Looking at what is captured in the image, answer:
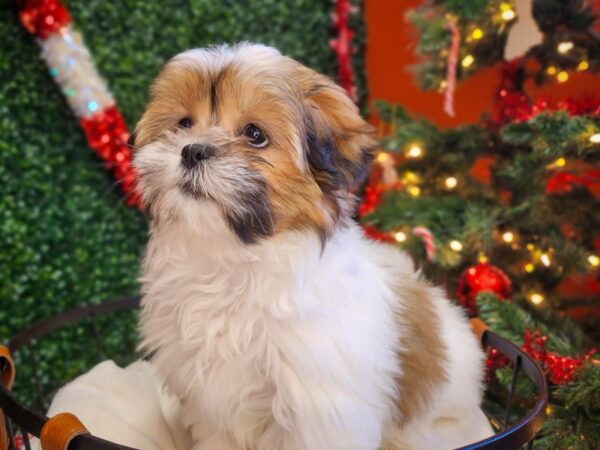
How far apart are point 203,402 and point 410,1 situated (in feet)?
9.95

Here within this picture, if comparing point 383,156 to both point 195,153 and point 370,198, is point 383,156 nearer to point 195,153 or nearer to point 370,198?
point 370,198

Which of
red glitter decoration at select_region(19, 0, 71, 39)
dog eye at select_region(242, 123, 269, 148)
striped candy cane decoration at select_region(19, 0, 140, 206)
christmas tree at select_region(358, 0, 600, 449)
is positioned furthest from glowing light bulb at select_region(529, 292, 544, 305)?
red glitter decoration at select_region(19, 0, 71, 39)

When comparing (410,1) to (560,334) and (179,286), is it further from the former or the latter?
(179,286)

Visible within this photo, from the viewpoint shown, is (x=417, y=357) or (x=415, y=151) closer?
(x=417, y=357)

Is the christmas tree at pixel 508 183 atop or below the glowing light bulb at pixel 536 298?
atop

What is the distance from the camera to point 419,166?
2.88 meters

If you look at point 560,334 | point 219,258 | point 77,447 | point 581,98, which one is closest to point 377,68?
point 581,98

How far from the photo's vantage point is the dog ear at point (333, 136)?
1.37 m

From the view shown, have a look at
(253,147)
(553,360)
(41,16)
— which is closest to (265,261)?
(253,147)

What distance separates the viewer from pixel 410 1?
371 centimetres

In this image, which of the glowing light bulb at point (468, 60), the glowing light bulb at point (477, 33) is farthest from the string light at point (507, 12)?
the glowing light bulb at point (468, 60)

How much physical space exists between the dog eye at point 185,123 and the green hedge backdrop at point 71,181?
5.32 feet

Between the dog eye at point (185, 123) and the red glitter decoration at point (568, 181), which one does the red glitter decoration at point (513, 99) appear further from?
the dog eye at point (185, 123)

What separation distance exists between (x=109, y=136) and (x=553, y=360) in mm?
2195
